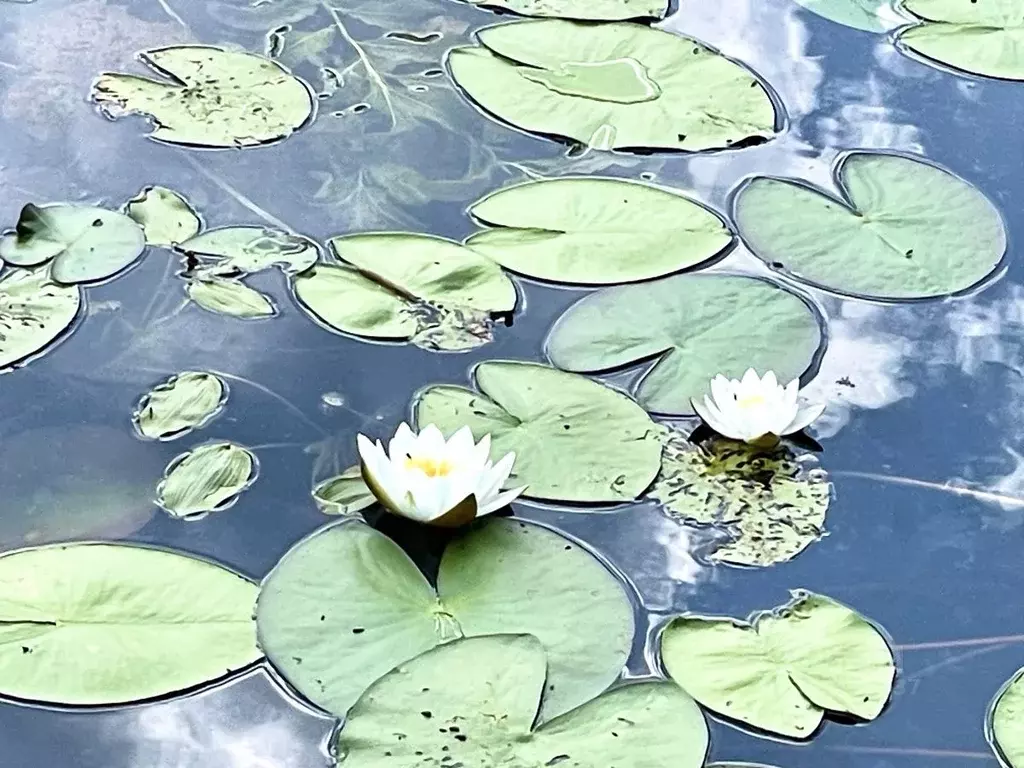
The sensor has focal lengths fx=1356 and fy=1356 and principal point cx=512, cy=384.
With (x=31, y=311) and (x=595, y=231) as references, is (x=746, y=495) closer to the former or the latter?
(x=595, y=231)

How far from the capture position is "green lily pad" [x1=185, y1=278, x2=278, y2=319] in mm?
1374

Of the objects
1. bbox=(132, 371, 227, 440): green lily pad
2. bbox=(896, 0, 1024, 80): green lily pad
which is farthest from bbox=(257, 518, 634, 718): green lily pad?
bbox=(896, 0, 1024, 80): green lily pad

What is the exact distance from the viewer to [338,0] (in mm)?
1897

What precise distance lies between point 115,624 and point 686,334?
0.62 metres

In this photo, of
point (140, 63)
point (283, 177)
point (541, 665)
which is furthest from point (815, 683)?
point (140, 63)

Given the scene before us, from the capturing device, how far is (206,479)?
1.19 metres

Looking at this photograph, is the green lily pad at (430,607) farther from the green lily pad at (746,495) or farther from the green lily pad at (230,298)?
the green lily pad at (230,298)

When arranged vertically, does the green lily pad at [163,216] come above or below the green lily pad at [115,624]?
above

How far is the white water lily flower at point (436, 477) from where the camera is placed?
1.13 metres

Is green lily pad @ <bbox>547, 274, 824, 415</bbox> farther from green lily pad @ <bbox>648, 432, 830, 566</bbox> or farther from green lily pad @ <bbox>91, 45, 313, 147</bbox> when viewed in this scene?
green lily pad @ <bbox>91, 45, 313, 147</bbox>

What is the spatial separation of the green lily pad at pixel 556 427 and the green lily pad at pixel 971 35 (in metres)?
0.89

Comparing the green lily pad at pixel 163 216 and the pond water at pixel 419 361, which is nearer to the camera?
the pond water at pixel 419 361

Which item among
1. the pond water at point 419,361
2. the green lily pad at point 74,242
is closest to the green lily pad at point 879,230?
the pond water at point 419,361

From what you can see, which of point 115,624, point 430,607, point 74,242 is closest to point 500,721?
point 430,607
